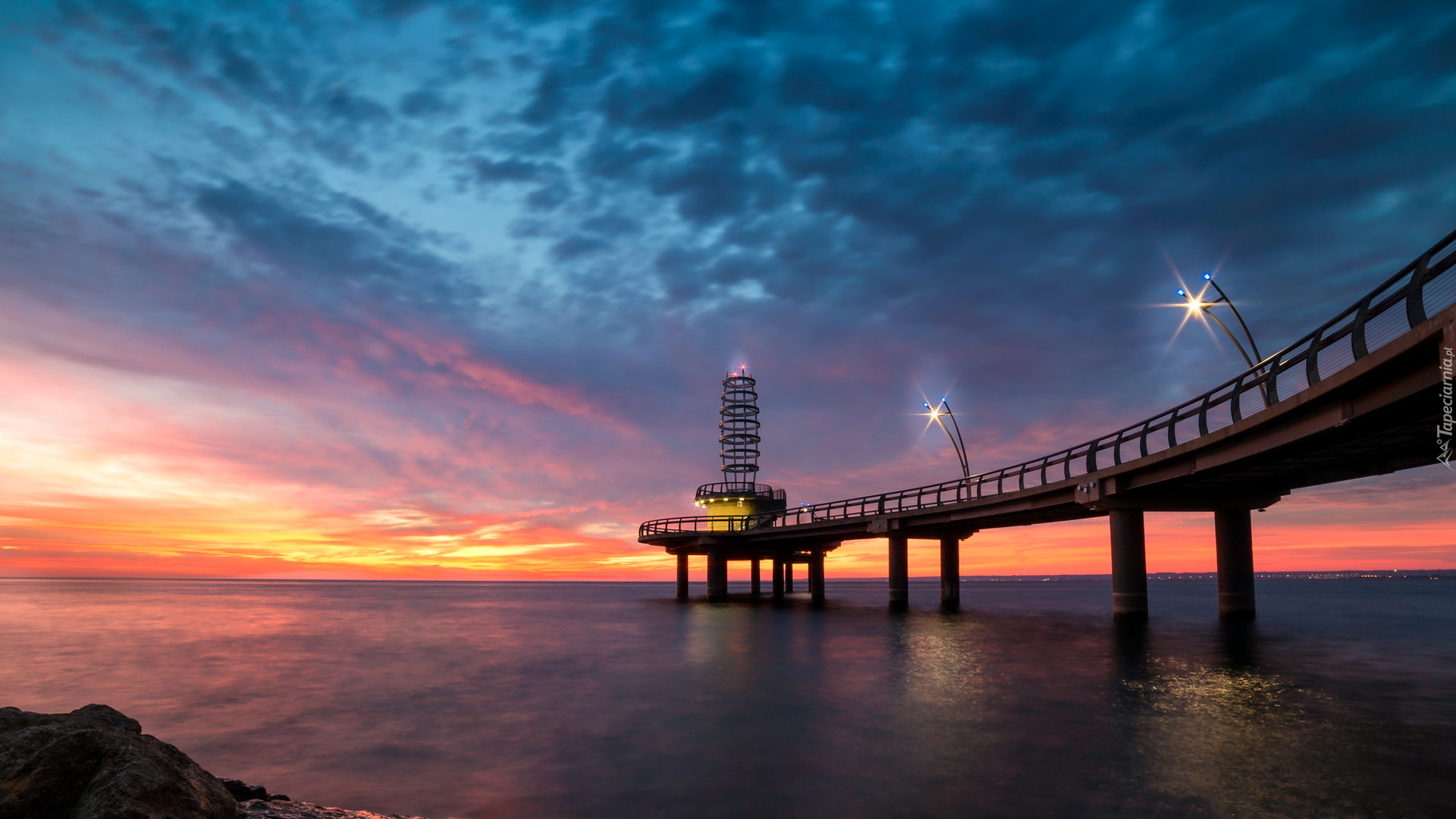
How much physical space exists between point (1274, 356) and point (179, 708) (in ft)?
99.4

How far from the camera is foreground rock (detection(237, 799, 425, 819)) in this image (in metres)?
8.35

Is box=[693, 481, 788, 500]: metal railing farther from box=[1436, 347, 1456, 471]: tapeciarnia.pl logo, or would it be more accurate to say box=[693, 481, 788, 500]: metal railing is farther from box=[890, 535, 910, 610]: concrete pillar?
box=[1436, 347, 1456, 471]: tapeciarnia.pl logo

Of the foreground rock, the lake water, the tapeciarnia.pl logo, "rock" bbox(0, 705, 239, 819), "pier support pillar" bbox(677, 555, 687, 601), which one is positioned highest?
the tapeciarnia.pl logo

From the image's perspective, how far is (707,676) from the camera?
23031 millimetres

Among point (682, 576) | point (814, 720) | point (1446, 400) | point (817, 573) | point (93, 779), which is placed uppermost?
point (1446, 400)

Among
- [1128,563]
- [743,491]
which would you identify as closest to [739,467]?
[743,491]

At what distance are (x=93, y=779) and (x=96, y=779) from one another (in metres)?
0.08

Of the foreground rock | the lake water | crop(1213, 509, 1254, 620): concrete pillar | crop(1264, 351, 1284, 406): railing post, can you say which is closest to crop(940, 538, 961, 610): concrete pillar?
crop(1213, 509, 1254, 620): concrete pillar

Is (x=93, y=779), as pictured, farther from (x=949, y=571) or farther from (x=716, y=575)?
(x=716, y=575)

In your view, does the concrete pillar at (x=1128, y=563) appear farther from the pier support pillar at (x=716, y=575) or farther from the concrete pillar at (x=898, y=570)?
the pier support pillar at (x=716, y=575)

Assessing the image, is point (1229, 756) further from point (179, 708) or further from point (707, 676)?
point (179, 708)

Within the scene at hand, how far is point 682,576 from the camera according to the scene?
83875 mm

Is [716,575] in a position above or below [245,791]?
below

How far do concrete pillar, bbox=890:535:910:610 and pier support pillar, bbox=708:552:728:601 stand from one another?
697 inches
